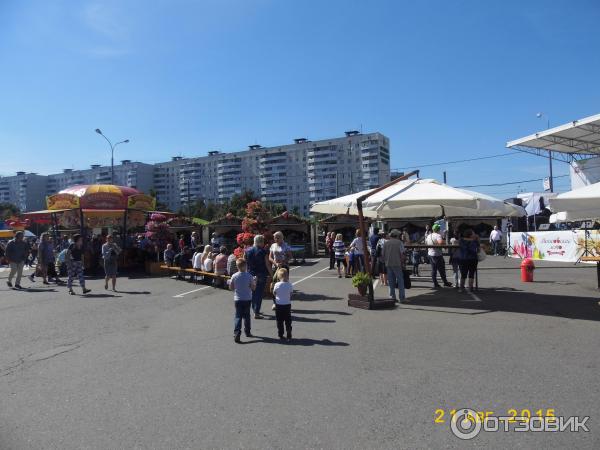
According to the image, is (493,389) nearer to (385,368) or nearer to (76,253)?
(385,368)

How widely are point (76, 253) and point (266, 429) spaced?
36.8 ft

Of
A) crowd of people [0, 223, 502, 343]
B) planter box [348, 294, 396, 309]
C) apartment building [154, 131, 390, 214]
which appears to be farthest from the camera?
apartment building [154, 131, 390, 214]

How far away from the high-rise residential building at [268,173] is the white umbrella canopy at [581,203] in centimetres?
7808

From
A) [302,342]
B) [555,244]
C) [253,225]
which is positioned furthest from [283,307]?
[555,244]

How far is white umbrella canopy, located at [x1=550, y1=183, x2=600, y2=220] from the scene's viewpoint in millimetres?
9055

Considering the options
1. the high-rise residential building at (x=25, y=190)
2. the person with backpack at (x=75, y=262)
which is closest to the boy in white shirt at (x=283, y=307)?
the person with backpack at (x=75, y=262)

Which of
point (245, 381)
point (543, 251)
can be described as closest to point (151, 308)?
point (245, 381)

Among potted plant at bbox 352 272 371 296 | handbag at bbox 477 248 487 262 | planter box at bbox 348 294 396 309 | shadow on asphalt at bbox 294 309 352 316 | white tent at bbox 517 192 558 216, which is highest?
white tent at bbox 517 192 558 216

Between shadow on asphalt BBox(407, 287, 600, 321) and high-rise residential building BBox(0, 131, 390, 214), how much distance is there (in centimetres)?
7666

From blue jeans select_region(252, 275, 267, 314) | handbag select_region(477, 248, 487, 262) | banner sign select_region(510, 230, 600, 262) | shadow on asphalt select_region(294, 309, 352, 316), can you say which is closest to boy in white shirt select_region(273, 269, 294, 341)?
blue jeans select_region(252, 275, 267, 314)

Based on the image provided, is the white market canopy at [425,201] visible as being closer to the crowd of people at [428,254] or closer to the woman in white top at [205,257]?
the crowd of people at [428,254]

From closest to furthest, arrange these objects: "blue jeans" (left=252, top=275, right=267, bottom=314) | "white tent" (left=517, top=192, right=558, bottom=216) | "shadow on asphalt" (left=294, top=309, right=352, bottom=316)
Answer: "blue jeans" (left=252, top=275, right=267, bottom=314) < "shadow on asphalt" (left=294, top=309, right=352, bottom=316) < "white tent" (left=517, top=192, right=558, bottom=216)

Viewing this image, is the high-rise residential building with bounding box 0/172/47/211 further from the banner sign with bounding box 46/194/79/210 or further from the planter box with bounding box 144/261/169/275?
the planter box with bounding box 144/261/169/275

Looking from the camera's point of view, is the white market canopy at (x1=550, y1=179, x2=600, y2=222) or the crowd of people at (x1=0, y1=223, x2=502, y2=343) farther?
the white market canopy at (x1=550, y1=179, x2=600, y2=222)
